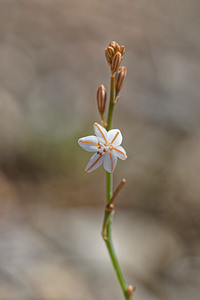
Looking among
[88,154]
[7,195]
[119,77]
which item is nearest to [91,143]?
[119,77]

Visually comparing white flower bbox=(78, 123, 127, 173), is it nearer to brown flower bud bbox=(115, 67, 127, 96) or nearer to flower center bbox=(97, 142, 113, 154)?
flower center bbox=(97, 142, 113, 154)

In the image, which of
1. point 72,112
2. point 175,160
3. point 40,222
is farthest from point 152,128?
point 40,222

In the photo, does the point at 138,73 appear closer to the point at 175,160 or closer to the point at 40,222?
the point at 175,160

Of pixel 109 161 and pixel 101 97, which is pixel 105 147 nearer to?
pixel 109 161

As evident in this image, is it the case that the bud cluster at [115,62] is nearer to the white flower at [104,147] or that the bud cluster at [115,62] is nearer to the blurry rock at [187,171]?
the white flower at [104,147]

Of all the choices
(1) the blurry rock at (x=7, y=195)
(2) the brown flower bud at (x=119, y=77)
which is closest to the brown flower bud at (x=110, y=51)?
(2) the brown flower bud at (x=119, y=77)

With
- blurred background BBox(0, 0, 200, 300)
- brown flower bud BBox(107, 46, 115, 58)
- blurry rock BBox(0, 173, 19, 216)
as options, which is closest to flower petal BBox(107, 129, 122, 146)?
brown flower bud BBox(107, 46, 115, 58)
